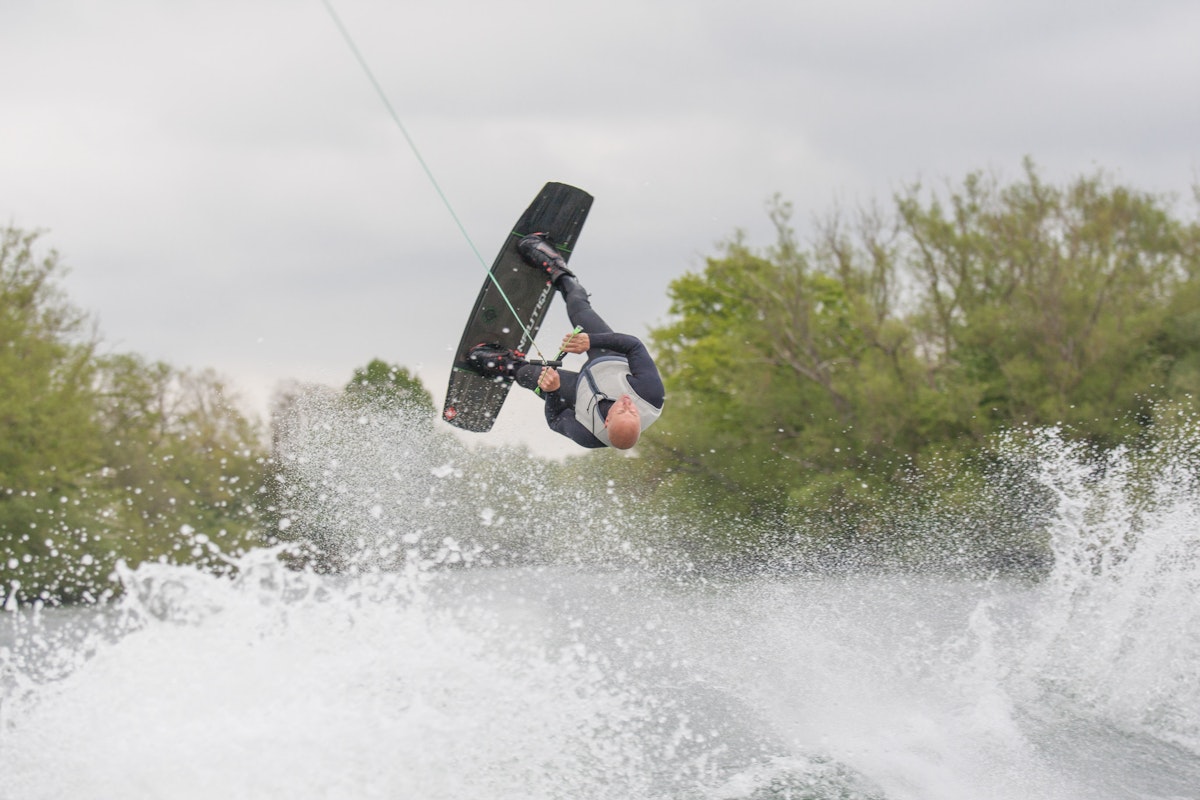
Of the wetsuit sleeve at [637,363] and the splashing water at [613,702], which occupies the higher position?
the wetsuit sleeve at [637,363]

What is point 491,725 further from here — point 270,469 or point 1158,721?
point 270,469

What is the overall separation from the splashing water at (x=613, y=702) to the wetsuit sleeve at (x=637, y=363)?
209cm

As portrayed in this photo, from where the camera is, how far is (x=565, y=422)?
6.59 metres

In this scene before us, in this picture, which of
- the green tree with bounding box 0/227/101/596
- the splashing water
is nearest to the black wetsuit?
the splashing water

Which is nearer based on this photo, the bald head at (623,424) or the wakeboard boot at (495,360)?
the bald head at (623,424)

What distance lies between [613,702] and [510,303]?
114 inches

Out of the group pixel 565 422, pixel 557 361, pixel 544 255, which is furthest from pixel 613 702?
pixel 544 255

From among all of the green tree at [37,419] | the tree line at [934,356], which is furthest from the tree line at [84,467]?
the tree line at [934,356]

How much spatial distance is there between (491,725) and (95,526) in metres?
16.4

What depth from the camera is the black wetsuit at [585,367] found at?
6305 millimetres

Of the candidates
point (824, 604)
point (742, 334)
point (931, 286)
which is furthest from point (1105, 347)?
point (824, 604)

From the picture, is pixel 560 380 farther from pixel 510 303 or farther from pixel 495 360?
pixel 510 303

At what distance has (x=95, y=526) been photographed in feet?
67.6

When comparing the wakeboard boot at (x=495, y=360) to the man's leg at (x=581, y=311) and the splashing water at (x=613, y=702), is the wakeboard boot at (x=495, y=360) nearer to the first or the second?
the man's leg at (x=581, y=311)
